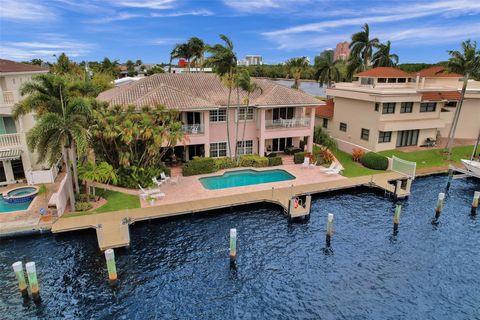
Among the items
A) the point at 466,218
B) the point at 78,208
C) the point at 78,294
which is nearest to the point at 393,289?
the point at 466,218

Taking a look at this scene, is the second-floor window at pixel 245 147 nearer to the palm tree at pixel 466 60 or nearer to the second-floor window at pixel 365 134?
the second-floor window at pixel 365 134

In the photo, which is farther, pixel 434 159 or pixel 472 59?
pixel 434 159

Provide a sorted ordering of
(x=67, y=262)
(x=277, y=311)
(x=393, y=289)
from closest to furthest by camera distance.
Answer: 1. (x=277, y=311)
2. (x=393, y=289)
3. (x=67, y=262)

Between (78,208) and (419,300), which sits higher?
(78,208)

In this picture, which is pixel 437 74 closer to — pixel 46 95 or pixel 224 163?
pixel 224 163

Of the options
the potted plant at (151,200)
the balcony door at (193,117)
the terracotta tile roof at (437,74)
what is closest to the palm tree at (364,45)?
the terracotta tile roof at (437,74)

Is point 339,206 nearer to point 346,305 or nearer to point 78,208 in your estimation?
point 346,305
